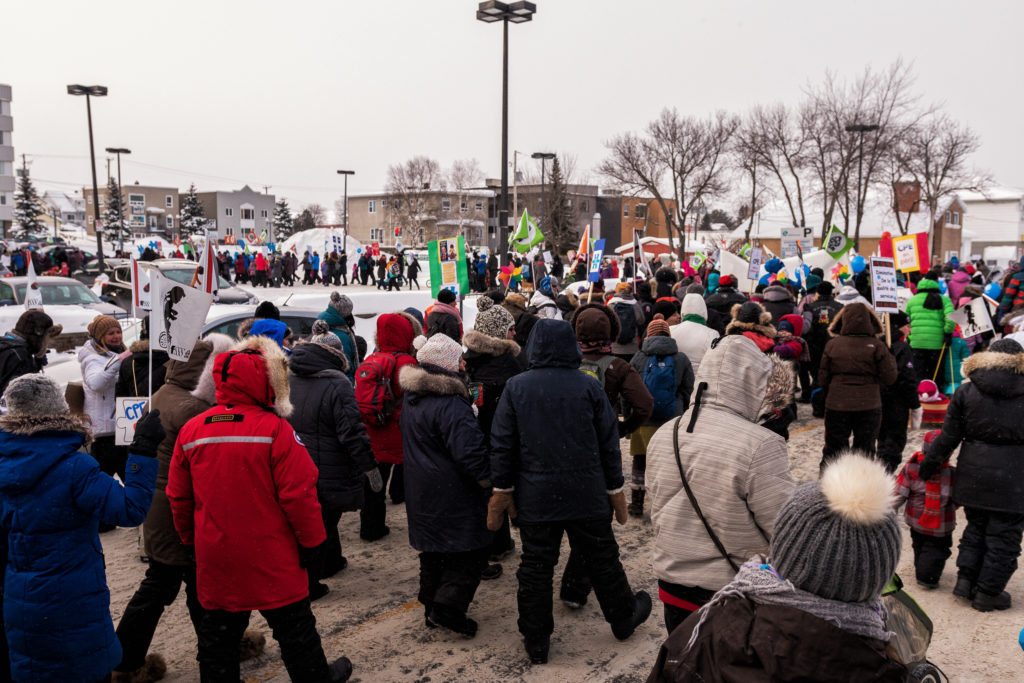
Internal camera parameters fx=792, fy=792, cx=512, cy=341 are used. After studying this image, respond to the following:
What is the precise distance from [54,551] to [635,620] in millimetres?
3108

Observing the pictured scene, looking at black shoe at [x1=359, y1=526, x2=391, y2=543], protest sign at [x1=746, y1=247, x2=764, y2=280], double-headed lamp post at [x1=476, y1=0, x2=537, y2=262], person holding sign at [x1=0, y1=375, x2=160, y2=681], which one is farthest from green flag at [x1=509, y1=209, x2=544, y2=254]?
person holding sign at [x1=0, y1=375, x2=160, y2=681]

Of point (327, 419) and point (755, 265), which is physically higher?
point (755, 265)

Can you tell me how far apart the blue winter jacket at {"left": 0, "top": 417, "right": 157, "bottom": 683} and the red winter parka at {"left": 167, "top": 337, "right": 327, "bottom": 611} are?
297mm

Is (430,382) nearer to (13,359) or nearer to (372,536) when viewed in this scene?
(372,536)

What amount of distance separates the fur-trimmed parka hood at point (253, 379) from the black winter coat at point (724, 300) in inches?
343

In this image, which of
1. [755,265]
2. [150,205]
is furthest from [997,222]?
[150,205]

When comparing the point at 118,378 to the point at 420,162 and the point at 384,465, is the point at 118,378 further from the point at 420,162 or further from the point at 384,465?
the point at 420,162

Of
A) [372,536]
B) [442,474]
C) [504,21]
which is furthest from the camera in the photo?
[504,21]

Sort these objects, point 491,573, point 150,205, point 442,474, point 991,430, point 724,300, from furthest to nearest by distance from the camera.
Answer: point 150,205
point 724,300
point 491,573
point 991,430
point 442,474

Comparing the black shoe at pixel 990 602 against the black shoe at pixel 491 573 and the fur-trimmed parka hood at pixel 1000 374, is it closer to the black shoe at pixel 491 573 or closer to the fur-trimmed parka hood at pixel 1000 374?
the fur-trimmed parka hood at pixel 1000 374

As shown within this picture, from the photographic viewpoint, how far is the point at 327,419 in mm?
5066

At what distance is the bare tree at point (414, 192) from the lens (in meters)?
74.8

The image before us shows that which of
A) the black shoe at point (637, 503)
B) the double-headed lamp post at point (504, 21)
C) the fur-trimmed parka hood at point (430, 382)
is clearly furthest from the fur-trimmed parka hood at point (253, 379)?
the double-headed lamp post at point (504, 21)

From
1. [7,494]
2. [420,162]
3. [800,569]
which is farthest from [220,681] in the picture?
[420,162]
